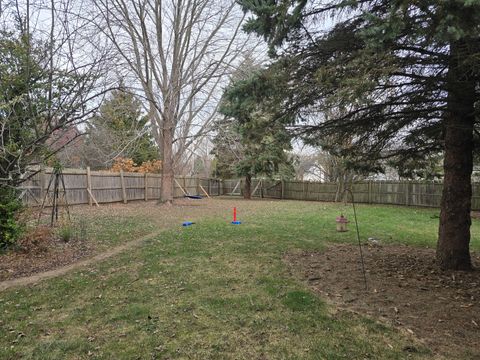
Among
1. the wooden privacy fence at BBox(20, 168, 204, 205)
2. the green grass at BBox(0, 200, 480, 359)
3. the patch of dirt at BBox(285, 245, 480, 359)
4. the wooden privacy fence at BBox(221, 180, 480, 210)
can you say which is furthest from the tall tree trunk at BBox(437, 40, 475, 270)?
the wooden privacy fence at BBox(221, 180, 480, 210)

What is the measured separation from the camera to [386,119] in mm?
4621

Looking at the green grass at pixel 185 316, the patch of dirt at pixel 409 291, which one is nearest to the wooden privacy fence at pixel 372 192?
the patch of dirt at pixel 409 291

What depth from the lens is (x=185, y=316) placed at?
10.5 ft

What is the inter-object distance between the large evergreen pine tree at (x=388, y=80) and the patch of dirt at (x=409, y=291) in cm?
60

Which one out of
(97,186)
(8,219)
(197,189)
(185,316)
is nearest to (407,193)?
(197,189)

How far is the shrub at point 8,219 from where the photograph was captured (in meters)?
5.12

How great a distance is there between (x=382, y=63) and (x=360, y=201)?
1630cm

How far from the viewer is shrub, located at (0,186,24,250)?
16.8ft

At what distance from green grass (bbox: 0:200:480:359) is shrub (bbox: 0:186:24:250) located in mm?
1625

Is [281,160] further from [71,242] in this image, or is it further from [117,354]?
[117,354]

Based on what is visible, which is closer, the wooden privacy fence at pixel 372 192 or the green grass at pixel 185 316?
the green grass at pixel 185 316

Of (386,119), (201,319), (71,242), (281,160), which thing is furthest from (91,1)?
(281,160)

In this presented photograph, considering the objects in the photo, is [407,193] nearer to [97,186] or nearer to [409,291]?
[409,291]

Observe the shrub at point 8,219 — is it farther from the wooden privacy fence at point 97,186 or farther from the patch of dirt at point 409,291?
the wooden privacy fence at point 97,186
